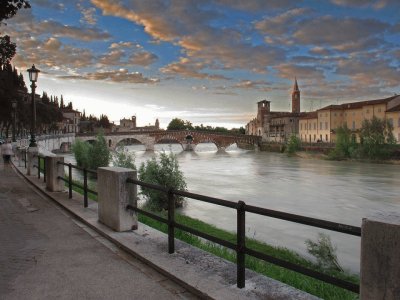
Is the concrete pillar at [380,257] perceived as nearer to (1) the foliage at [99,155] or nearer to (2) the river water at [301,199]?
(2) the river water at [301,199]

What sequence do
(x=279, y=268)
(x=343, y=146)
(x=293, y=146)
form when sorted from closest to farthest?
(x=279, y=268)
(x=343, y=146)
(x=293, y=146)

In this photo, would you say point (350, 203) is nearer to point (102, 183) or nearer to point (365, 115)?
point (102, 183)

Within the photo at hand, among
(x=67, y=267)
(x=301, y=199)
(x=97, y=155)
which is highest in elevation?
(x=67, y=267)

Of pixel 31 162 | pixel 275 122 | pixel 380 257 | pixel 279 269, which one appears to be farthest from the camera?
pixel 275 122

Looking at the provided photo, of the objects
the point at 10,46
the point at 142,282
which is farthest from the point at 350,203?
the point at 142,282

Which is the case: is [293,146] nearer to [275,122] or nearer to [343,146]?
[343,146]

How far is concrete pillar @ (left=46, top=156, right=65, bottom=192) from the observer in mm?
11312

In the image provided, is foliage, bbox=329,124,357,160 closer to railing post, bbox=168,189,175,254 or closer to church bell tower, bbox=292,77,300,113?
railing post, bbox=168,189,175,254

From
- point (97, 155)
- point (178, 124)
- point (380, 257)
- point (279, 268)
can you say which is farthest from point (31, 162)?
point (178, 124)

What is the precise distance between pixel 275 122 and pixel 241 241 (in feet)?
383

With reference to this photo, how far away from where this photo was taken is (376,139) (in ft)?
188

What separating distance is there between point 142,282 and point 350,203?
917 inches

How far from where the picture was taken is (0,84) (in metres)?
32.8


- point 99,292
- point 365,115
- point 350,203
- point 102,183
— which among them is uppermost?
point 365,115
